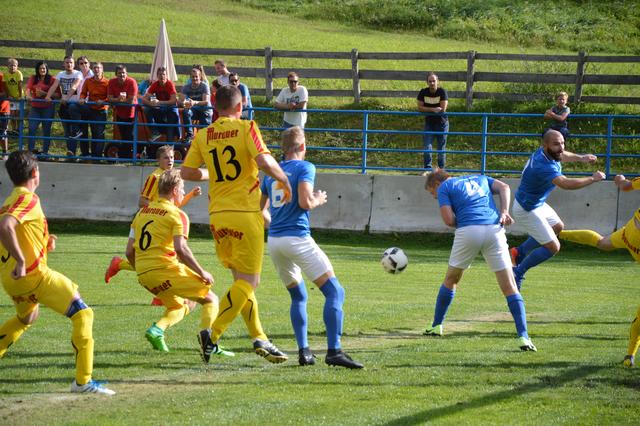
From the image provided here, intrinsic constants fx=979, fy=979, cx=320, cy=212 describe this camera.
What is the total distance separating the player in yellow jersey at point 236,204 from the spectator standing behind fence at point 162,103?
12665 mm

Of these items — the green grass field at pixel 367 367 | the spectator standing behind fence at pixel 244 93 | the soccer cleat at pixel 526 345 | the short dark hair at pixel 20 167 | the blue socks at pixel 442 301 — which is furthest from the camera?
the spectator standing behind fence at pixel 244 93

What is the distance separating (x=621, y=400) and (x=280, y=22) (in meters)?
40.8

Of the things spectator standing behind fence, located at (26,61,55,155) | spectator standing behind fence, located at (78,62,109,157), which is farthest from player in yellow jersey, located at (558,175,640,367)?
spectator standing behind fence, located at (26,61,55,155)

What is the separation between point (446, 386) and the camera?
25.9 feet

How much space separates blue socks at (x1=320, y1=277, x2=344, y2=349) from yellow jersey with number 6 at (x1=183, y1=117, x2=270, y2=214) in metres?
0.92

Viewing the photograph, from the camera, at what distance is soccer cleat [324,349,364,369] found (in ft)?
27.4

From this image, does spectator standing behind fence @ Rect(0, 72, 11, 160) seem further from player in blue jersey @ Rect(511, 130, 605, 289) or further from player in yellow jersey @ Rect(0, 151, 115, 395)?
player in yellow jersey @ Rect(0, 151, 115, 395)

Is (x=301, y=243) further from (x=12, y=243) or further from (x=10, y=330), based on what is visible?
(x=10, y=330)

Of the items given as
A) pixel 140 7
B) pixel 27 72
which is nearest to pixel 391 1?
pixel 140 7

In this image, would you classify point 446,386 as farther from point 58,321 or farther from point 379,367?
point 58,321

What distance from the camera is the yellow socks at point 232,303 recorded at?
8188mm

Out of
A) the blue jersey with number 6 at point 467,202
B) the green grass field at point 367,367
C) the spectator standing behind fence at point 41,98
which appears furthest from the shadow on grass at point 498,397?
the spectator standing behind fence at point 41,98

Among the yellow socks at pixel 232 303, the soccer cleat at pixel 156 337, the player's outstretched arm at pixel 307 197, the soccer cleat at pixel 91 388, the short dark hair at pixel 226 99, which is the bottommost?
the soccer cleat at pixel 156 337

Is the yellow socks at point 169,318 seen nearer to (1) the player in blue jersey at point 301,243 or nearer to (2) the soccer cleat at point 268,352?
(2) the soccer cleat at point 268,352
